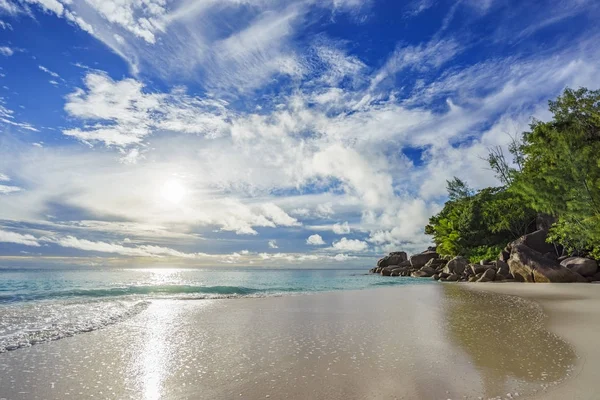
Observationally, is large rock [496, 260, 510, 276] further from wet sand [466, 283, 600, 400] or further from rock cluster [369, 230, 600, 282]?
wet sand [466, 283, 600, 400]

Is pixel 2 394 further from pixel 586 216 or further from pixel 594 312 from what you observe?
pixel 586 216

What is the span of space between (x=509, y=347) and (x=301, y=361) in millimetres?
4347

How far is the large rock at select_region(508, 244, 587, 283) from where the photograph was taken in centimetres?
2831

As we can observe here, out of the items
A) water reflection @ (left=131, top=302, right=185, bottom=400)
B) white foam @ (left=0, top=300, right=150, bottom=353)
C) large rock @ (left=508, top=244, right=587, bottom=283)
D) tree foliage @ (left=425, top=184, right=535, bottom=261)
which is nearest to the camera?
water reflection @ (left=131, top=302, right=185, bottom=400)

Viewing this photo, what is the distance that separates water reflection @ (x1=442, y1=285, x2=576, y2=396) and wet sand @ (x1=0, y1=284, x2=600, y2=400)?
0.02 m

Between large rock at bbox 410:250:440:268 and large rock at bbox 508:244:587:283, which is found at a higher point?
large rock at bbox 410:250:440:268

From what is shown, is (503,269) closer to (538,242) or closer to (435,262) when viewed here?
(538,242)

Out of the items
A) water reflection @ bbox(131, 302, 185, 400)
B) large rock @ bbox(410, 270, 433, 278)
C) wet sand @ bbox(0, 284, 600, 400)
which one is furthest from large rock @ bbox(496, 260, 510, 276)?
water reflection @ bbox(131, 302, 185, 400)

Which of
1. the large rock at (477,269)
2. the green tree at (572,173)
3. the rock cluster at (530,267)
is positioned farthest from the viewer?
the large rock at (477,269)

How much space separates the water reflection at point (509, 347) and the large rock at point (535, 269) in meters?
19.5

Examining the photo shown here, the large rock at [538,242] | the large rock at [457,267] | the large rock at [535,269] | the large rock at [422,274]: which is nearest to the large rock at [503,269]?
the large rock at [535,269]

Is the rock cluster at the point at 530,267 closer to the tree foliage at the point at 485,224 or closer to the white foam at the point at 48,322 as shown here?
the tree foliage at the point at 485,224

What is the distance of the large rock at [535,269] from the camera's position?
2831 cm

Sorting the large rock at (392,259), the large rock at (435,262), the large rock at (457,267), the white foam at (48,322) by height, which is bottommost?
the white foam at (48,322)
